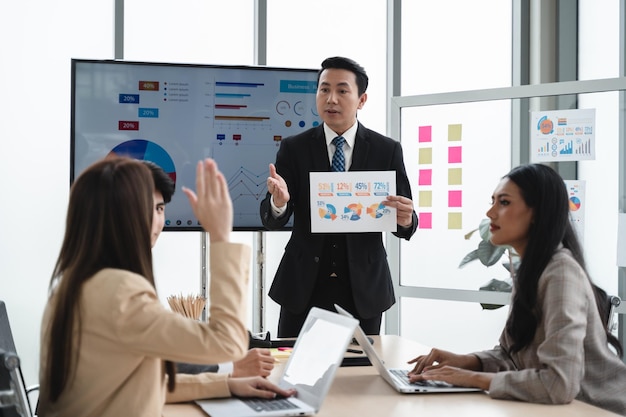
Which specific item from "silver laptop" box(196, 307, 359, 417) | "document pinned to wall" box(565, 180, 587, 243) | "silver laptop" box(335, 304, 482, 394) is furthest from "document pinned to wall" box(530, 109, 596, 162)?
"silver laptop" box(196, 307, 359, 417)

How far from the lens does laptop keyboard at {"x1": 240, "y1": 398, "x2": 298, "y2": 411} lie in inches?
70.4

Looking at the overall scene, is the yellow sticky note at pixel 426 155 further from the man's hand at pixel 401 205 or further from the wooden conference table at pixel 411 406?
the wooden conference table at pixel 411 406

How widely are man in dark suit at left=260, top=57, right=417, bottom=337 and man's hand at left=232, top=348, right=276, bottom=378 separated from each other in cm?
89

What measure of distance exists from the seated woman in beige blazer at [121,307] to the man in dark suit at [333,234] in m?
1.30

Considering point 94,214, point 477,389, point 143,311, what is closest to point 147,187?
point 94,214

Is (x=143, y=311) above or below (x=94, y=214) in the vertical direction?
below

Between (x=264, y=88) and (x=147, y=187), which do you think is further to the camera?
(x=264, y=88)

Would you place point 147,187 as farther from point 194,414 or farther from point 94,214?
point 194,414

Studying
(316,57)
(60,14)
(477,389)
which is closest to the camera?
(477,389)

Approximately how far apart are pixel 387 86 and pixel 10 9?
2266 millimetres

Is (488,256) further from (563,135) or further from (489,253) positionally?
(563,135)

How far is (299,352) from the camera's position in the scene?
2084 mm

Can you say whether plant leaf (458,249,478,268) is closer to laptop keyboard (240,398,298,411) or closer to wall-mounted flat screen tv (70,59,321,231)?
wall-mounted flat screen tv (70,59,321,231)

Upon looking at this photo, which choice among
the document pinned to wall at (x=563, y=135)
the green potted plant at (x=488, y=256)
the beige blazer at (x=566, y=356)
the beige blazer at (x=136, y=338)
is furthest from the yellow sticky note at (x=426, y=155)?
the beige blazer at (x=136, y=338)
